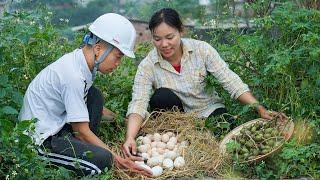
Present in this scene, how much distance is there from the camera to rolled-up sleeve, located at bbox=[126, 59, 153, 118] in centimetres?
508

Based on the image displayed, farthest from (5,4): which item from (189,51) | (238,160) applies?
(238,160)

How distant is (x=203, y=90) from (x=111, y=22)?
107cm

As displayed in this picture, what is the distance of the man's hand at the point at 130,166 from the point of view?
175 inches

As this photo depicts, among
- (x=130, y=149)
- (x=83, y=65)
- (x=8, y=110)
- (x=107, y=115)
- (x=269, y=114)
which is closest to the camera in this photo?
(x=8, y=110)

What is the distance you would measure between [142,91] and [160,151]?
59 cm

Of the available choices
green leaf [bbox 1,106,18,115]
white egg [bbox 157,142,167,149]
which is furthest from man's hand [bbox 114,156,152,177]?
green leaf [bbox 1,106,18,115]

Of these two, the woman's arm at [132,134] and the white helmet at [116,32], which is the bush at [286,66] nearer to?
the woman's arm at [132,134]

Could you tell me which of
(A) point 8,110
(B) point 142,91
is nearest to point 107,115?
(B) point 142,91

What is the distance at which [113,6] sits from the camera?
7980 mm

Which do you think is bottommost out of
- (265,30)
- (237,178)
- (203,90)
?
(237,178)

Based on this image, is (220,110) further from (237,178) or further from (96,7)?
(96,7)

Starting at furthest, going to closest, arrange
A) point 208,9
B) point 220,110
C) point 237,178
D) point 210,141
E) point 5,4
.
Result: 1. point 208,9
2. point 5,4
3. point 220,110
4. point 210,141
5. point 237,178

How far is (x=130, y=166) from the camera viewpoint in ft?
14.7

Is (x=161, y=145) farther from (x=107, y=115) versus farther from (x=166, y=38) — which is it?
(x=166, y=38)
